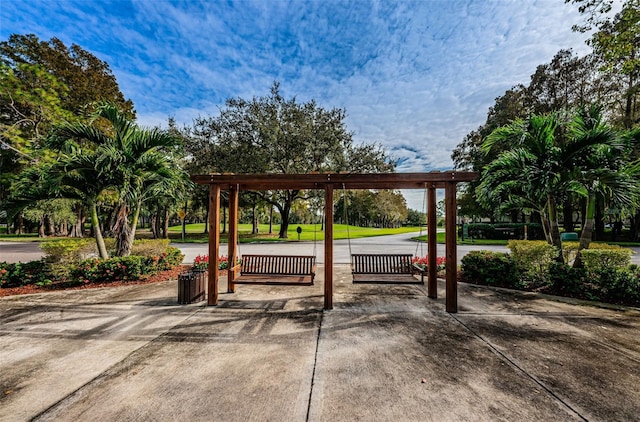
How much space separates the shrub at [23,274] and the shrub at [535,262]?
13.2 m

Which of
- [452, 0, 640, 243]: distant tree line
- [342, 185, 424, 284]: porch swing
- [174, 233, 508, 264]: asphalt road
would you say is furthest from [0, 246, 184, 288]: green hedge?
[452, 0, 640, 243]: distant tree line

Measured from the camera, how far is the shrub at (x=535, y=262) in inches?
275

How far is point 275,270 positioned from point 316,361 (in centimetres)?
433

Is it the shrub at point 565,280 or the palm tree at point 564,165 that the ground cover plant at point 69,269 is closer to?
the palm tree at point 564,165

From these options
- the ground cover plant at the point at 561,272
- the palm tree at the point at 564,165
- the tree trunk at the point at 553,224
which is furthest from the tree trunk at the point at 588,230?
the tree trunk at the point at 553,224


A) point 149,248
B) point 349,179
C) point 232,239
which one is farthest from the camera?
point 149,248

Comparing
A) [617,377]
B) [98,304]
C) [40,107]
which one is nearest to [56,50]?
[40,107]

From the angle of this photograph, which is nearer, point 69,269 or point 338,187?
point 338,187

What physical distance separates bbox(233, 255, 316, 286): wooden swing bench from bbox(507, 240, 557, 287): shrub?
5.90 metres

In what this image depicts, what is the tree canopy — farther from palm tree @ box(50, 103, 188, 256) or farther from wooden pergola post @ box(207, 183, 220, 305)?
wooden pergola post @ box(207, 183, 220, 305)

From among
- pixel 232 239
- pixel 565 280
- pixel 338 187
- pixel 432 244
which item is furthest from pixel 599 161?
pixel 232 239

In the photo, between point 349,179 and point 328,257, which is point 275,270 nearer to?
point 328,257

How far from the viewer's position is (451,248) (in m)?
5.29

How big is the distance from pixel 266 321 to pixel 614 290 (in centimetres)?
790
